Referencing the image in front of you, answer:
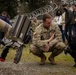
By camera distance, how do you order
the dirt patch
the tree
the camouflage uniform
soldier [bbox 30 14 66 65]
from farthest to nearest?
the tree < the camouflage uniform < soldier [bbox 30 14 66 65] < the dirt patch

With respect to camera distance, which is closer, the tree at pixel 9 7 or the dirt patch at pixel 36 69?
the dirt patch at pixel 36 69

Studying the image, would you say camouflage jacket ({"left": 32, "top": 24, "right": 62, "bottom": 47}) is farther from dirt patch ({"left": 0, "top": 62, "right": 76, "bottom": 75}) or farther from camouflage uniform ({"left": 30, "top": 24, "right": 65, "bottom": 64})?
dirt patch ({"left": 0, "top": 62, "right": 76, "bottom": 75})

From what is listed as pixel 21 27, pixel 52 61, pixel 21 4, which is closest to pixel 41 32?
pixel 52 61

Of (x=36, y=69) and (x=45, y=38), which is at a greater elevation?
(x=45, y=38)

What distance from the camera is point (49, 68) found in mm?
9430

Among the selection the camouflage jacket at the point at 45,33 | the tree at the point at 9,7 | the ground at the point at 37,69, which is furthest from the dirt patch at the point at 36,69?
the tree at the point at 9,7

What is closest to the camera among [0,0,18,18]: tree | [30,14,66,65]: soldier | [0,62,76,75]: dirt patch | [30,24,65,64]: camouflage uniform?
[0,62,76,75]: dirt patch

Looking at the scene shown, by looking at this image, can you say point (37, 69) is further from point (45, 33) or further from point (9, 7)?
point (9, 7)

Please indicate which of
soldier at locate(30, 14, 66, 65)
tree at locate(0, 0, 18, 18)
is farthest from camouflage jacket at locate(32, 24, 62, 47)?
tree at locate(0, 0, 18, 18)

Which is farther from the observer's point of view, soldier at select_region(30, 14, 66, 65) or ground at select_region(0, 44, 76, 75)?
soldier at select_region(30, 14, 66, 65)

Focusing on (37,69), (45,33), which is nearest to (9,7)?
(45,33)

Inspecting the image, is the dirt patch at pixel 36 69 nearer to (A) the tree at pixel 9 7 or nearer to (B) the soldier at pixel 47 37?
(B) the soldier at pixel 47 37

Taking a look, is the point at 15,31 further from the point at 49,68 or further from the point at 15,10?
the point at 15,10

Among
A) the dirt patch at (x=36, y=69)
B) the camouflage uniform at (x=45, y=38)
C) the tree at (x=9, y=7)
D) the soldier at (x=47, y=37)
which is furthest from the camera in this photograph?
the tree at (x=9, y=7)
